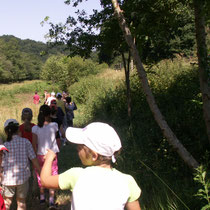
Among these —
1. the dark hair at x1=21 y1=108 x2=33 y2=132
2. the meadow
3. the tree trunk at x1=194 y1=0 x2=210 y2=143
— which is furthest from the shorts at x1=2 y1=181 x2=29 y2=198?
the tree trunk at x1=194 y1=0 x2=210 y2=143

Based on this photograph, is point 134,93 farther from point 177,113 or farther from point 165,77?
point 177,113

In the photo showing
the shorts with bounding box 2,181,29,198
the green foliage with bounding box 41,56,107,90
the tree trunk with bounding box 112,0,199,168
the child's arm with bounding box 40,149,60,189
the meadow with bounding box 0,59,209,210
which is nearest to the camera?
the child's arm with bounding box 40,149,60,189

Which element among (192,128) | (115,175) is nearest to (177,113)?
(192,128)

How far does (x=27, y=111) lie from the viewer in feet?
15.1

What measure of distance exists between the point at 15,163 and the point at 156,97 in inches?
210

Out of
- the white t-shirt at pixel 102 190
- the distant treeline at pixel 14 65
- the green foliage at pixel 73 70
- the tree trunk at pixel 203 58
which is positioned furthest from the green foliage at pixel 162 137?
the distant treeline at pixel 14 65

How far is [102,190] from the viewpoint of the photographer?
5.27 ft

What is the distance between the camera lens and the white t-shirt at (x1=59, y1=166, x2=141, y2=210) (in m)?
1.60

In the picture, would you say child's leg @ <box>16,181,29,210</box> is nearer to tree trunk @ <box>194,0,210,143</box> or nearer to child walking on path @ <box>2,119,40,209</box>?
child walking on path @ <box>2,119,40,209</box>

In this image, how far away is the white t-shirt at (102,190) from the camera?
5.24ft

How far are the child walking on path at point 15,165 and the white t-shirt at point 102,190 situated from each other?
2.07 metres

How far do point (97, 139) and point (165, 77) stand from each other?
311 inches

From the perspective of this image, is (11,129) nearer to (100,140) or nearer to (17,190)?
(17,190)

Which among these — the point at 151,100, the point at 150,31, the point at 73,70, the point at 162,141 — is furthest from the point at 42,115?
the point at 73,70
